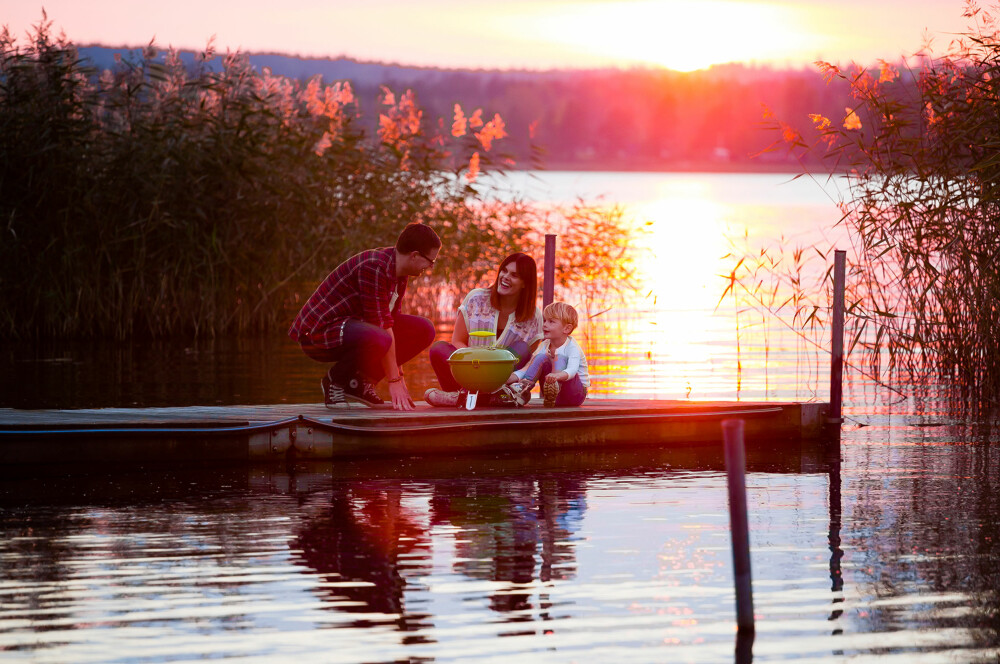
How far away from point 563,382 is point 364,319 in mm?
1294

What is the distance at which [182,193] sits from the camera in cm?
1481

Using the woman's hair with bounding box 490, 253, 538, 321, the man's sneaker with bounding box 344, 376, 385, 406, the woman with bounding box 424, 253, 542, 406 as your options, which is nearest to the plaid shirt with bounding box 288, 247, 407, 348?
the man's sneaker with bounding box 344, 376, 385, 406

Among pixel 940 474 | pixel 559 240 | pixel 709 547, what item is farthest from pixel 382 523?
pixel 559 240

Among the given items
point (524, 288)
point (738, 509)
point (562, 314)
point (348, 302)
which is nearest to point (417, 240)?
point (348, 302)

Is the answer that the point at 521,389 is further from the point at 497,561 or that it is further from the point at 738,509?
the point at 738,509

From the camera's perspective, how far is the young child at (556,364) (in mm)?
8977

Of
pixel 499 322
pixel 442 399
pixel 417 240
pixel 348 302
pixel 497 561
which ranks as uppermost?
pixel 417 240

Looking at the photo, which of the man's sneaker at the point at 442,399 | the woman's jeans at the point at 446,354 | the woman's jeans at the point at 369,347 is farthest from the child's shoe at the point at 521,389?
the woman's jeans at the point at 369,347

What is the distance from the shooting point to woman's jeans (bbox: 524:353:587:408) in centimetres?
907

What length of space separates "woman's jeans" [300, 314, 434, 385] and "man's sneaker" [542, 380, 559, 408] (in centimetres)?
75

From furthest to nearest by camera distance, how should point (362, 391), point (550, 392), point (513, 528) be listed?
1. point (550, 392)
2. point (362, 391)
3. point (513, 528)

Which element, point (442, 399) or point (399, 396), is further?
point (442, 399)

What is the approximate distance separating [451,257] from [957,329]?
6.57m

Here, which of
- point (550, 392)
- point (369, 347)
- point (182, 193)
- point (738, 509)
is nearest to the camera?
point (738, 509)
